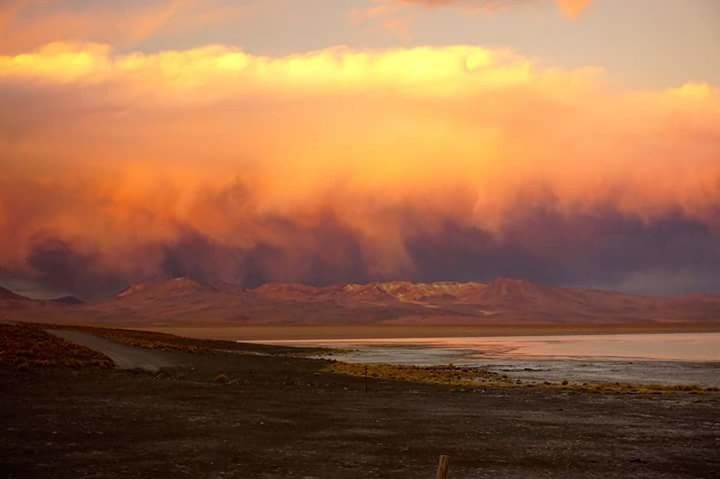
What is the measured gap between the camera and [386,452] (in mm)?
22359

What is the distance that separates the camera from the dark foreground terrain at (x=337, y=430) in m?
20.0

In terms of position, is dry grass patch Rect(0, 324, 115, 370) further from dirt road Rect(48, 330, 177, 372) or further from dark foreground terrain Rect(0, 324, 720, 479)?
dark foreground terrain Rect(0, 324, 720, 479)

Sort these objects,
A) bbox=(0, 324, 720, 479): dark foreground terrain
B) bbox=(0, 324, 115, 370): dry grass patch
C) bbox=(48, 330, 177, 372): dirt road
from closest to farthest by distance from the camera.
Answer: bbox=(0, 324, 720, 479): dark foreground terrain → bbox=(0, 324, 115, 370): dry grass patch → bbox=(48, 330, 177, 372): dirt road

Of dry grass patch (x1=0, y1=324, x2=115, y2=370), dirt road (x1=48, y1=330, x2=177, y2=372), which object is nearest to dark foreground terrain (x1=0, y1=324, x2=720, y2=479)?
dry grass patch (x1=0, y1=324, x2=115, y2=370)

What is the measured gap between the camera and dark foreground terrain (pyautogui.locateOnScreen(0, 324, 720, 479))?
20.0 meters

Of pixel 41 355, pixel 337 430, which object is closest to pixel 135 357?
pixel 41 355

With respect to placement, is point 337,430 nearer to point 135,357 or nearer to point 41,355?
point 41,355

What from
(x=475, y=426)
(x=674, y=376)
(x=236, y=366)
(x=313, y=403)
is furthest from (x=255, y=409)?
(x=674, y=376)

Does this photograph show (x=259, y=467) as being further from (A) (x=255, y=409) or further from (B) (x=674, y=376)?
(B) (x=674, y=376)

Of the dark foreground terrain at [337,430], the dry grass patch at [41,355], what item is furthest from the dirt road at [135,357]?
the dark foreground terrain at [337,430]

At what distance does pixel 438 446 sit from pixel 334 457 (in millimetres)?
3526

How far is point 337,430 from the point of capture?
26422 mm

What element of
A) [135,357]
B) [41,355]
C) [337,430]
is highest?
[41,355]

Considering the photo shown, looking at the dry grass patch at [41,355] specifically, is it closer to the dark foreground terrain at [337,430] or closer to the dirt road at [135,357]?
the dirt road at [135,357]
